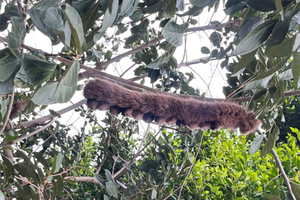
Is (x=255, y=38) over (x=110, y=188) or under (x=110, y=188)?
over

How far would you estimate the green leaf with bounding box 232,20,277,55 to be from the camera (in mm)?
328

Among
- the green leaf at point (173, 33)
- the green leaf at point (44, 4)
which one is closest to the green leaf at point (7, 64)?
the green leaf at point (44, 4)

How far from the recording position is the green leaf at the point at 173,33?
50 centimetres

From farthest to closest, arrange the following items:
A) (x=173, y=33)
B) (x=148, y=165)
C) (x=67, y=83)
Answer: (x=148, y=165)
(x=173, y=33)
(x=67, y=83)

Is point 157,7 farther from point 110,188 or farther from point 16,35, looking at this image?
point 110,188

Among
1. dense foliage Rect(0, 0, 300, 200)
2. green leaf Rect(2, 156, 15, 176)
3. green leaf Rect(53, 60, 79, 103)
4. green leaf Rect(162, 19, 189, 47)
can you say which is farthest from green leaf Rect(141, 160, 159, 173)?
green leaf Rect(53, 60, 79, 103)

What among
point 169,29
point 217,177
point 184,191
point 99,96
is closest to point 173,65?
point 169,29

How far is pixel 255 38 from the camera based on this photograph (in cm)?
34

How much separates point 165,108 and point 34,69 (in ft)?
0.77

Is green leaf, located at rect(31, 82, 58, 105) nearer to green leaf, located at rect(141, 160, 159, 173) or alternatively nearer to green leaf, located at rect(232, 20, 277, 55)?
green leaf, located at rect(232, 20, 277, 55)

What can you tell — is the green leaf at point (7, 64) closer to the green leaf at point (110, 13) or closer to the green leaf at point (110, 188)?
the green leaf at point (110, 13)

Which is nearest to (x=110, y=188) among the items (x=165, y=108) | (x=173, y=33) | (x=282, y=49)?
(x=165, y=108)

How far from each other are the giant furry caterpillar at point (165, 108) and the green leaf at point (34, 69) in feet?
0.25

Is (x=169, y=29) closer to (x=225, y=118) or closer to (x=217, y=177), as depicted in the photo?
(x=225, y=118)
